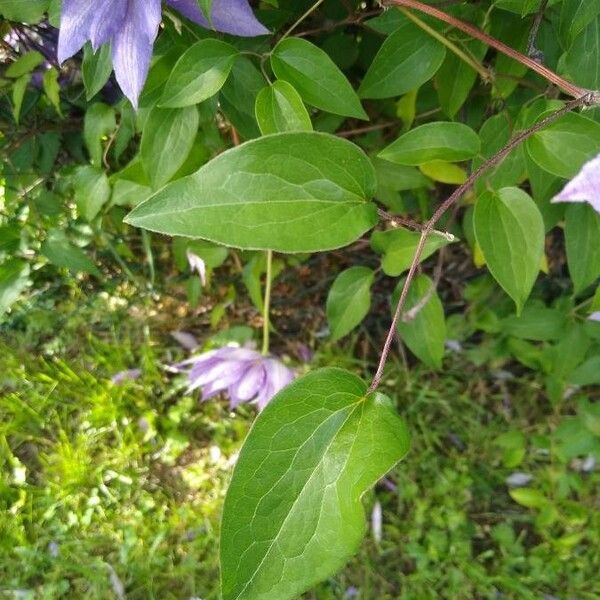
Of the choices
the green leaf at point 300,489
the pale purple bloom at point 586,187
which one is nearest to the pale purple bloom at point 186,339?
the green leaf at point 300,489

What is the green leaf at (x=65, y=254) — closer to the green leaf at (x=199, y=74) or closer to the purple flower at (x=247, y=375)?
the purple flower at (x=247, y=375)

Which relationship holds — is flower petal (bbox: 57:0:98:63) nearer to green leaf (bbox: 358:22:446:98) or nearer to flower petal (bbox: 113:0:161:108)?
flower petal (bbox: 113:0:161:108)

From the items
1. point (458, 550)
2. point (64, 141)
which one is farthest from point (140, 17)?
point (458, 550)

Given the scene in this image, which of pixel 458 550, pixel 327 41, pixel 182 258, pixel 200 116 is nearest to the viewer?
pixel 200 116

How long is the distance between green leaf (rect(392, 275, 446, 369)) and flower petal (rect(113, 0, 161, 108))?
411 millimetres

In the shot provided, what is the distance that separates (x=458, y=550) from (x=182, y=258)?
29.0 inches

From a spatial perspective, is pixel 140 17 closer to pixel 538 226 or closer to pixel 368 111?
pixel 538 226

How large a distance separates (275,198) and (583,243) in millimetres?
366

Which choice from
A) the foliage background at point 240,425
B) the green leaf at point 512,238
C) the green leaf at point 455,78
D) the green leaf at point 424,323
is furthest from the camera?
the foliage background at point 240,425

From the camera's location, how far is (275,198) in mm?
441

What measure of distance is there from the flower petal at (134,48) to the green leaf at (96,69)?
0.40 feet

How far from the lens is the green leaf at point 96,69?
1.81 feet

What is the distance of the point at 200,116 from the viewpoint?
0.64 m

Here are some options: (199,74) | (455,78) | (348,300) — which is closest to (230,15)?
(199,74)
